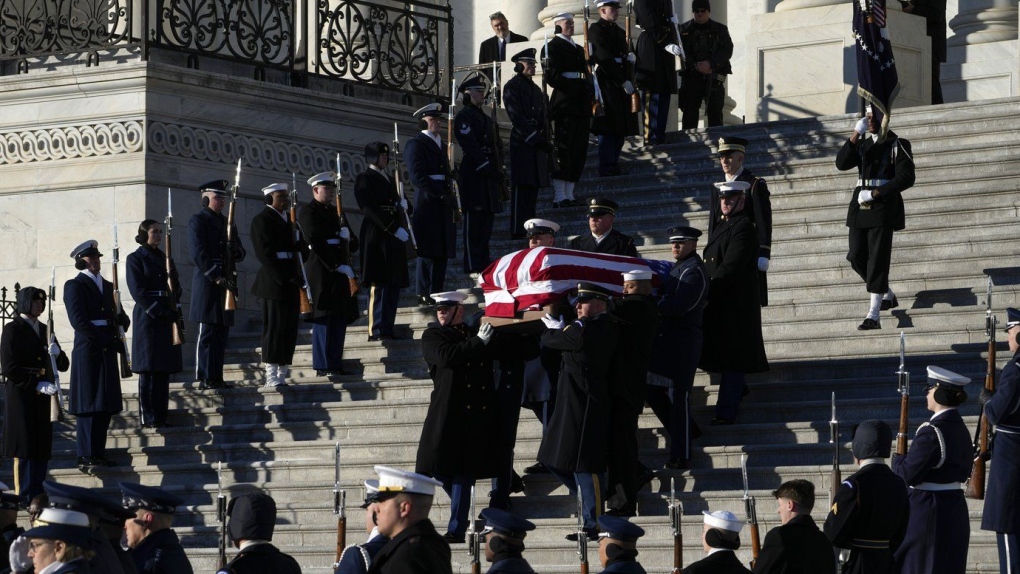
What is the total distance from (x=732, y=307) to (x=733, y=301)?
0.04 metres

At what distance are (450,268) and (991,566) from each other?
24.7 feet

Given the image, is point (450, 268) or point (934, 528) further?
point (450, 268)

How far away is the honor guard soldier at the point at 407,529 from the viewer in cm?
821

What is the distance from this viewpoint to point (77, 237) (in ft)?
61.6

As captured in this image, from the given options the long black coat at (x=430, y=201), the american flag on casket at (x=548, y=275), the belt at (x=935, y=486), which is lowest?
the belt at (x=935, y=486)

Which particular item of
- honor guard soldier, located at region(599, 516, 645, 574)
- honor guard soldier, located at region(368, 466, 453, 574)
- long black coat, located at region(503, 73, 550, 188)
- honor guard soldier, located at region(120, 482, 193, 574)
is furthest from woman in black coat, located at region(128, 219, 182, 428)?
honor guard soldier, located at region(368, 466, 453, 574)

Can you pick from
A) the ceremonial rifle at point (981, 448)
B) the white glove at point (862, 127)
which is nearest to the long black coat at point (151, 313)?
the white glove at point (862, 127)

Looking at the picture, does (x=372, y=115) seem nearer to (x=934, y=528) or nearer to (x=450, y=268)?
(x=450, y=268)

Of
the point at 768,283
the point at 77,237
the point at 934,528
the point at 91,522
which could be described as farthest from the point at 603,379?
the point at 77,237

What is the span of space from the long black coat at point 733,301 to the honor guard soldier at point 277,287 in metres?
3.58

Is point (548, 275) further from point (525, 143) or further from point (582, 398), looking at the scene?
point (525, 143)

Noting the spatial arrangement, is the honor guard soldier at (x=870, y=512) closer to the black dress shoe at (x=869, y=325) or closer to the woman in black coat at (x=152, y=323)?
the black dress shoe at (x=869, y=325)

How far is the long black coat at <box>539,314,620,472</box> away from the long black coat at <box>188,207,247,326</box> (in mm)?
4426

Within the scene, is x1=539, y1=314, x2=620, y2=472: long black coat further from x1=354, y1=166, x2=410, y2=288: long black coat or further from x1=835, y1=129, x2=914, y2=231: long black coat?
x1=354, y1=166, x2=410, y2=288: long black coat
